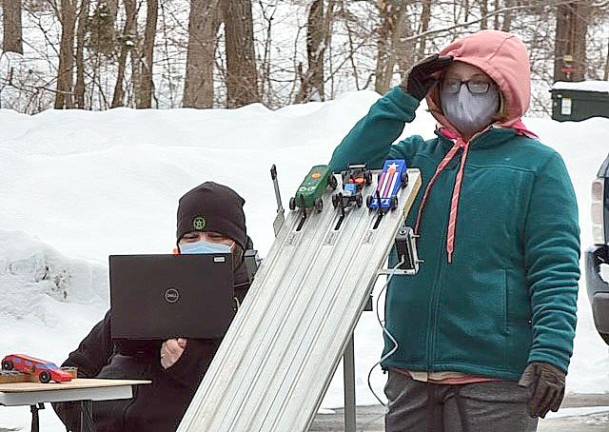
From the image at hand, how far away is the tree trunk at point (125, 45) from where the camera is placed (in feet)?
61.5

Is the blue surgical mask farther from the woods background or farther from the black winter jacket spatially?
the woods background

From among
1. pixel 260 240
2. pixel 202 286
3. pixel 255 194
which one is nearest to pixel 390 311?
pixel 202 286

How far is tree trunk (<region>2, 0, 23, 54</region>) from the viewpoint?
1986 centimetres

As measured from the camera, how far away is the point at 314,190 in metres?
3.87

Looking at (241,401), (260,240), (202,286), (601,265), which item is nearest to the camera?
(241,401)

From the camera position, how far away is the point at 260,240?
1152 cm

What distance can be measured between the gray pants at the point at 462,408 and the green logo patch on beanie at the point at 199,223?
42.5 inches

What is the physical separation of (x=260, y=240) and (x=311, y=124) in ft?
12.7

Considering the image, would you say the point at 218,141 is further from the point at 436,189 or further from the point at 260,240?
the point at 436,189

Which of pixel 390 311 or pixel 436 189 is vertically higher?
pixel 436 189

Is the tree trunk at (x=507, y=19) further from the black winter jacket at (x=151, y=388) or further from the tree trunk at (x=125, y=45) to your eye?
the black winter jacket at (x=151, y=388)

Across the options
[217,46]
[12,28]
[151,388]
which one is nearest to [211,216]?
[151,388]

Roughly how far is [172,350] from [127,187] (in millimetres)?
7578

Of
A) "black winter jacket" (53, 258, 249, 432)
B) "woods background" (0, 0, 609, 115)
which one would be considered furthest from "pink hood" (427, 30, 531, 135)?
"woods background" (0, 0, 609, 115)
